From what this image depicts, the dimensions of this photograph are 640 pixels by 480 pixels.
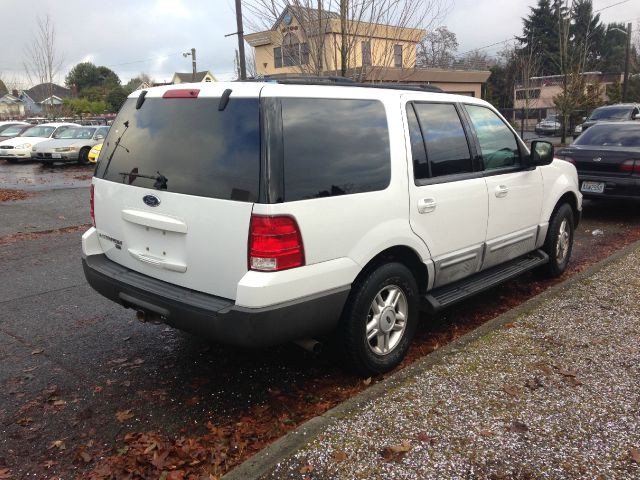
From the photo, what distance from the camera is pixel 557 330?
4254 millimetres

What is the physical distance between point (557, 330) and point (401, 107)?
2056 mm

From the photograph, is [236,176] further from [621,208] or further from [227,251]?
[621,208]

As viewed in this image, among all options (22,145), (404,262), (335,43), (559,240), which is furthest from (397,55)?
(22,145)

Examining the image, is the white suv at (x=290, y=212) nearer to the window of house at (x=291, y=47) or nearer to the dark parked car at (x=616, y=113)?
the window of house at (x=291, y=47)

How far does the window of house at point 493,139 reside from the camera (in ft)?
15.1

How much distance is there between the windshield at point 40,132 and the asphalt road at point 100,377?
19561mm

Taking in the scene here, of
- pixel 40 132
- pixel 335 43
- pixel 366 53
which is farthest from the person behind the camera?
pixel 40 132

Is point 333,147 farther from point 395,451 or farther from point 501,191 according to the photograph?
point 501,191

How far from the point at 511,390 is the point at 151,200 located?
8.07 ft

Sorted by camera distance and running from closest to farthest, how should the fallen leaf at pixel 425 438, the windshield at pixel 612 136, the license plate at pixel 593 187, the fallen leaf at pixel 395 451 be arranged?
1. the fallen leaf at pixel 395 451
2. the fallen leaf at pixel 425 438
3. the license plate at pixel 593 187
4. the windshield at pixel 612 136

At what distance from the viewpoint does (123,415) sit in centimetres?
335

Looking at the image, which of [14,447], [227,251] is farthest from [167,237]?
[14,447]

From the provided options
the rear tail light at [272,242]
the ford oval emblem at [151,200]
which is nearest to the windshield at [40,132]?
the ford oval emblem at [151,200]

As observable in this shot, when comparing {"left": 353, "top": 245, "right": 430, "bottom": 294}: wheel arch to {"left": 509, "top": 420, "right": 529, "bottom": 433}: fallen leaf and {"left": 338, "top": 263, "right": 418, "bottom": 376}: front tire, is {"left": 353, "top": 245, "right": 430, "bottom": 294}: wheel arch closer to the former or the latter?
{"left": 338, "top": 263, "right": 418, "bottom": 376}: front tire
